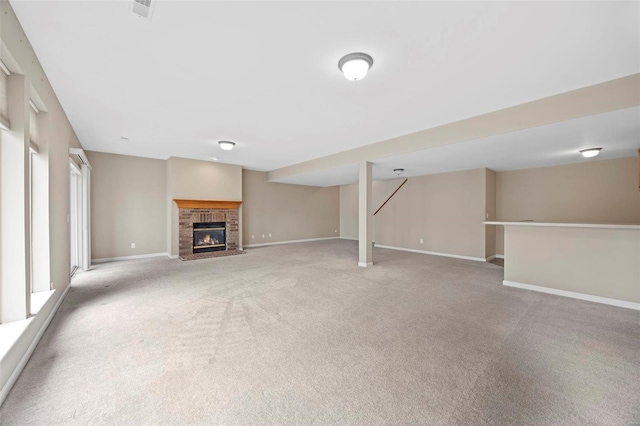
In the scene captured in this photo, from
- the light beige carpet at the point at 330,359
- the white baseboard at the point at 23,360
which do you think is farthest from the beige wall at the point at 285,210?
the white baseboard at the point at 23,360

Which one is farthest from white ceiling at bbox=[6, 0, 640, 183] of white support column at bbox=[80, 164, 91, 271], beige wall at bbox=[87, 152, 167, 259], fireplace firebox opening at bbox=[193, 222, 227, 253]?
fireplace firebox opening at bbox=[193, 222, 227, 253]

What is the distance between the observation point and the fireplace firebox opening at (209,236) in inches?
264

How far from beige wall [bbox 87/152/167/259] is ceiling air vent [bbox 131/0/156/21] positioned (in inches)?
216

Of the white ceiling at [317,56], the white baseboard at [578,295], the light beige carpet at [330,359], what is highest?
the white ceiling at [317,56]

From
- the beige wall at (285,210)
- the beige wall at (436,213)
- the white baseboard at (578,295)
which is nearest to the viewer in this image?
the white baseboard at (578,295)

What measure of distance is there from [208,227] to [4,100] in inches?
206

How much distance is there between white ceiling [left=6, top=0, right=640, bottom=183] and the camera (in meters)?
1.73

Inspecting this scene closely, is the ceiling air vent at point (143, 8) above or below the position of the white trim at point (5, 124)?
above

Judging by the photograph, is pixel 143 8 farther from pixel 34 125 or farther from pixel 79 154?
pixel 79 154

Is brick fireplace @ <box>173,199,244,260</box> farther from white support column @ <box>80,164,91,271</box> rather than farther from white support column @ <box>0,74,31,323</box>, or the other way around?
white support column @ <box>0,74,31,323</box>

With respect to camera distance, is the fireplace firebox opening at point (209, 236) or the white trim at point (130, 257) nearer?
the white trim at point (130, 257)

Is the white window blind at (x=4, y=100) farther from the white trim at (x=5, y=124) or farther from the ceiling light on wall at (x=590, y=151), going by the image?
the ceiling light on wall at (x=590, y=151)

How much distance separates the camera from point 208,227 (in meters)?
6.91

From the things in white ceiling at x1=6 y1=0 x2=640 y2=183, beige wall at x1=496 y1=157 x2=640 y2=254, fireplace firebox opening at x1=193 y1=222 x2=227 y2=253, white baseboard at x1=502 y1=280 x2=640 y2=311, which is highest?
white ceiling at x1=6 y1=0 x2=640 y2=183
